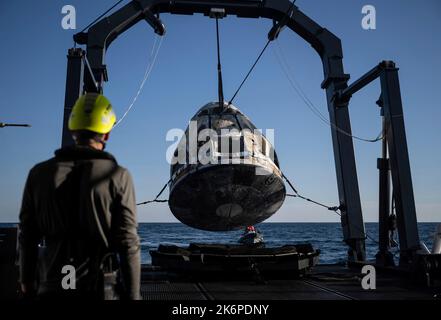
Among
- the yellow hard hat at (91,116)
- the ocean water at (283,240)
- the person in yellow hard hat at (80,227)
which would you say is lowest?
the ocean water at (283,240)

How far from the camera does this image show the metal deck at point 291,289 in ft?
21.4

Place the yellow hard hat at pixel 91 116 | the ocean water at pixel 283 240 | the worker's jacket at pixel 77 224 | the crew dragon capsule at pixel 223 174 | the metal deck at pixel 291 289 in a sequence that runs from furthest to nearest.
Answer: the ocean water at pixel 283 240
the crew dragon capsule at pixel 223 174
the metal deck at pixel 291 289
the yellow hard hat at pixel 91 116
the worker's jacket at pixel 77 224

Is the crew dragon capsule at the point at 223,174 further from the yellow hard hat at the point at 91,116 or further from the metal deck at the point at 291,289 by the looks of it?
the yellow hard hat at the point at 91,116

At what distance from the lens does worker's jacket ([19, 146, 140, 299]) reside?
2480 millimetres

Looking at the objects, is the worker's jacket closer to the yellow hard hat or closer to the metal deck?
the yellow hard hat

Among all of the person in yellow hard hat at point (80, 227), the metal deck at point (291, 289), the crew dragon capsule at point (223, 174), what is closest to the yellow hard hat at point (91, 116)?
the person in yellow hard hat at point (80, 227)

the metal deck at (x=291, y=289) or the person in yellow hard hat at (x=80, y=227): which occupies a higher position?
the person in yellow hard hat at (x=80, y=227)

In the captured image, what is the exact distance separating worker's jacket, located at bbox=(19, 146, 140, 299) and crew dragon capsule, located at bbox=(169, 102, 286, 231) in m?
8.28

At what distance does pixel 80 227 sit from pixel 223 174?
8520 mm

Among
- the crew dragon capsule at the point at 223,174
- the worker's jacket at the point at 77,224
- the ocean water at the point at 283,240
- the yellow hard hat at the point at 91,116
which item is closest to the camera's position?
the worker's jacket at the point at 77,224

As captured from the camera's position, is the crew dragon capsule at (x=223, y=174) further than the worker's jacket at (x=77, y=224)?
Yes

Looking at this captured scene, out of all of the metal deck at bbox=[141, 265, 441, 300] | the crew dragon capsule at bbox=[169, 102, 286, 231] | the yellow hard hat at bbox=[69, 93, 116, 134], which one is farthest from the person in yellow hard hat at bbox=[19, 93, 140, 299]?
the crew dragon capsule at bbox=[169, 102, 286, 231]
